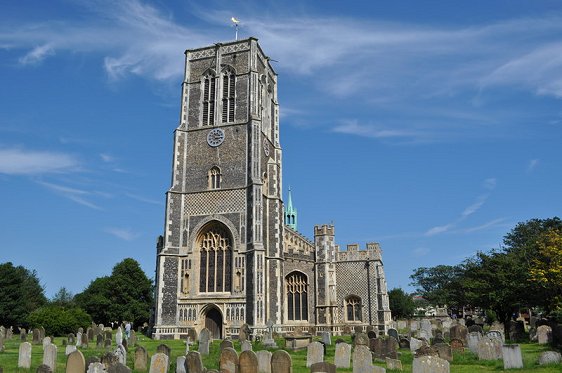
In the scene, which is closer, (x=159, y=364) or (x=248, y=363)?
(x=248, y=363)

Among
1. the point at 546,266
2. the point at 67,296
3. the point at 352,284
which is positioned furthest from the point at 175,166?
the point at 67,296

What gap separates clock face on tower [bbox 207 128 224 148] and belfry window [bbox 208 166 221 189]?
1.71 meters

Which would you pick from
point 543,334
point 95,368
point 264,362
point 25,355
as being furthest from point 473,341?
point 25,355

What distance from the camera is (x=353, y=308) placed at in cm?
3150

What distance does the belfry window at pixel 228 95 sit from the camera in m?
32.8

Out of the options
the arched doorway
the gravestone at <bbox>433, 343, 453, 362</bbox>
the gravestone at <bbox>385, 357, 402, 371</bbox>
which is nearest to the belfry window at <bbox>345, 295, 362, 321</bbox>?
the arched doorway

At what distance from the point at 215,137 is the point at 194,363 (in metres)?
21.8

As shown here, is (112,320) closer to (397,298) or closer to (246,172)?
(246,172)

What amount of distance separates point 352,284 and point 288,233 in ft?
23.8

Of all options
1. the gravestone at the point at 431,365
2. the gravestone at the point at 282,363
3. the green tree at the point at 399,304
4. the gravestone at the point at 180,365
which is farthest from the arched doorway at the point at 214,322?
the green tree at the point at 399,304

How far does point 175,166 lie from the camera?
31.8 m

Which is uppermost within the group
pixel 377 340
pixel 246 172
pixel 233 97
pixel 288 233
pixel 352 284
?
pixel 233 97

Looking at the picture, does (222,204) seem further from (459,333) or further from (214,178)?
(459,333)

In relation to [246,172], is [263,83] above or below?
above
